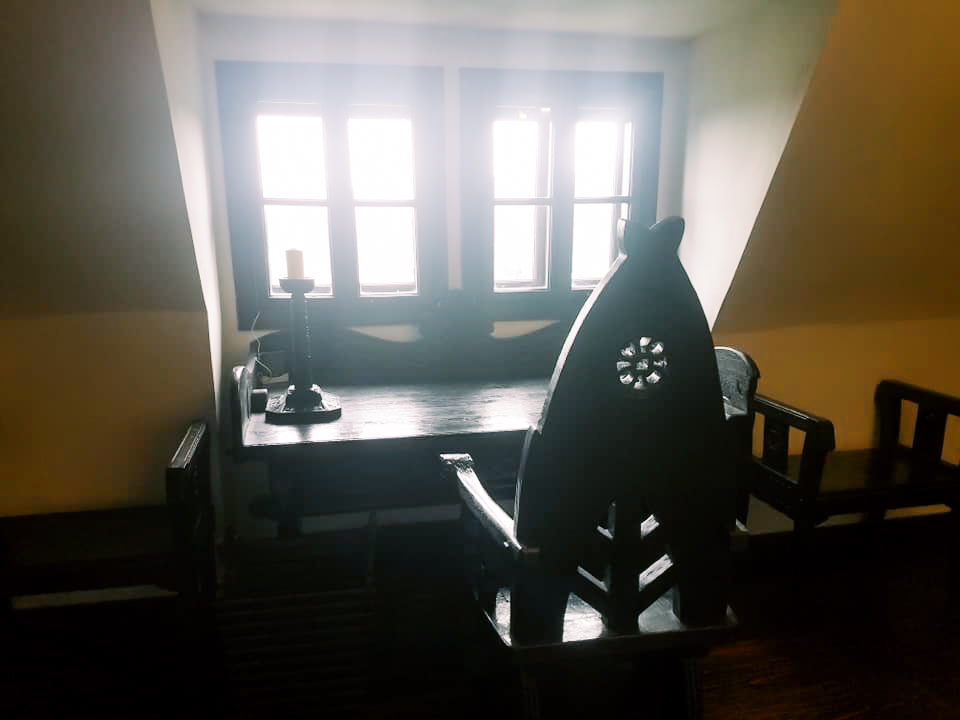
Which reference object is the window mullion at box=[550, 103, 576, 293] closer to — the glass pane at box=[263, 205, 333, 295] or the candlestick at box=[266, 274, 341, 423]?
the glass pane at box=[263, 205, 333, 295]

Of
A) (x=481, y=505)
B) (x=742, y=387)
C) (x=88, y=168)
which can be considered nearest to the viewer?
(x=481, y=505)

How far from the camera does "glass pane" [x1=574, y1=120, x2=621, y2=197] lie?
2.24 meters

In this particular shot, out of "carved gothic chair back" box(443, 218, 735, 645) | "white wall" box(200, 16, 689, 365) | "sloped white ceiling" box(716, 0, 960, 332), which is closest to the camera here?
"carved gothic chair back" box(443, 218, 735, 645)

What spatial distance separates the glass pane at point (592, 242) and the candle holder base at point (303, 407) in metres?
1.04

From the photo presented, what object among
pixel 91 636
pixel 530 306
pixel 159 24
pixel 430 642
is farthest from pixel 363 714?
pixel 159 24

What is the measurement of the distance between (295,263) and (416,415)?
510mm

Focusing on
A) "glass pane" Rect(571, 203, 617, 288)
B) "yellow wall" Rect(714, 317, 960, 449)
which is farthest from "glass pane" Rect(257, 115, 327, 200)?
"yellow wall" Rect(714, 317, 960, 449)

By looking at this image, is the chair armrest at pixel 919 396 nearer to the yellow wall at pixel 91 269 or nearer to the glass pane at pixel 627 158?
the glass pane at pixel 627 158

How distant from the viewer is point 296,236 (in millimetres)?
2135

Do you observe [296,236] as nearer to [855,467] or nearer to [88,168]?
[88,168]

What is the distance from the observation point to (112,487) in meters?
1.94

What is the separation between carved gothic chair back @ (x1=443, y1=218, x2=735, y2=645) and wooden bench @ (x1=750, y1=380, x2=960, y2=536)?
81 centimetres

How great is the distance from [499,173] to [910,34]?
118cm

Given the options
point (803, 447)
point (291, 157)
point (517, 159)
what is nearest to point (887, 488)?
point (803, 447)
